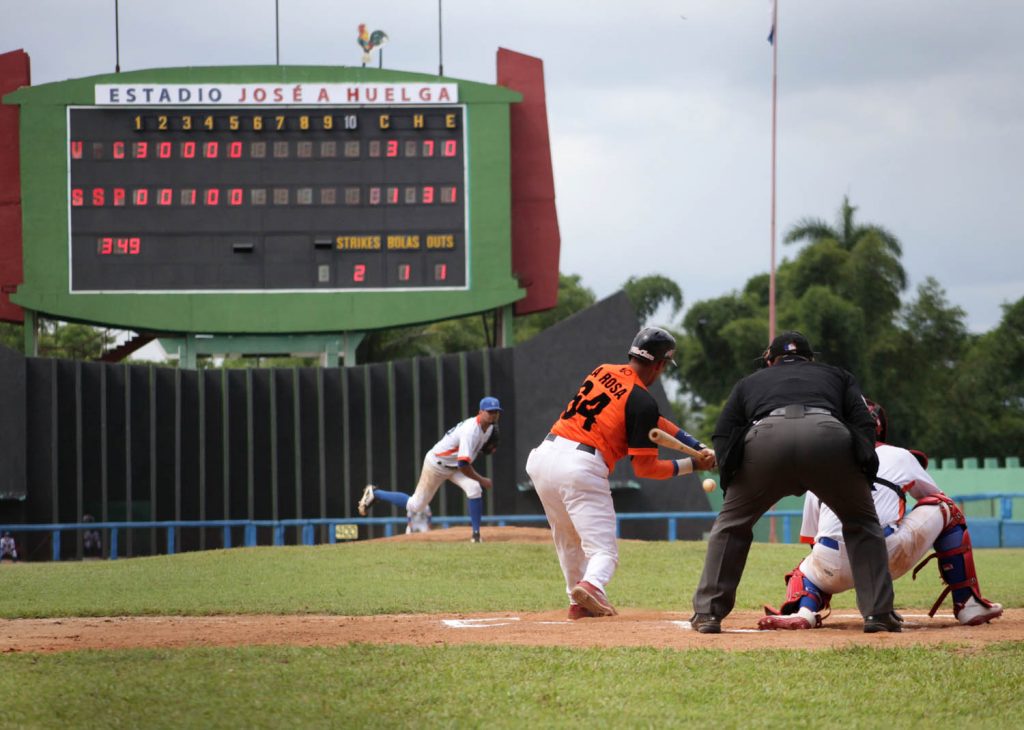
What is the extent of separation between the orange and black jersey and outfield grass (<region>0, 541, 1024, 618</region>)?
8.07ft

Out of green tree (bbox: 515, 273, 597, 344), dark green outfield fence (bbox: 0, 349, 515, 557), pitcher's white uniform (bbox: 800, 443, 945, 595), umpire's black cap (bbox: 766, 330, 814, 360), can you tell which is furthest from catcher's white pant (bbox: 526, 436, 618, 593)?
green tree (bbox: 515, 273, 597, 344)

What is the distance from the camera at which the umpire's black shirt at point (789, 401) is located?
27.3 feet

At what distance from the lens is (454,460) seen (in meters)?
20.5

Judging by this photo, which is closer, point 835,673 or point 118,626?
point 835,673

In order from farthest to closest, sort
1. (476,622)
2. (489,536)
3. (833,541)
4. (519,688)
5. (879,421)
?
1. (489,536)
2. (476,622)
3. (879,421)
4. (833,541)
5. (519,688)

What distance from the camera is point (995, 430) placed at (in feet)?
206

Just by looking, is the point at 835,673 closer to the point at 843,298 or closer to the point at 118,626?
the point at 118,626

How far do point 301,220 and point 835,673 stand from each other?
24818 mm

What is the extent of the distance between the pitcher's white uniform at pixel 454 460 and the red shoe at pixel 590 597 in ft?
31.7

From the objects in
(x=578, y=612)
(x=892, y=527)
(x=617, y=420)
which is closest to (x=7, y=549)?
(x=578, y=612)

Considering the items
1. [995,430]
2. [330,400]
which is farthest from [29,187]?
[995,430]

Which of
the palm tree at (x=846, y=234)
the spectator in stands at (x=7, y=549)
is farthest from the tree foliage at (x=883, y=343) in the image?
the spectator in stands at (x=7, y=549)

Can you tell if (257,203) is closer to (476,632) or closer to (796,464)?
(476,632)

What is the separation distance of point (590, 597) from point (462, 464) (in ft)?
33.9
